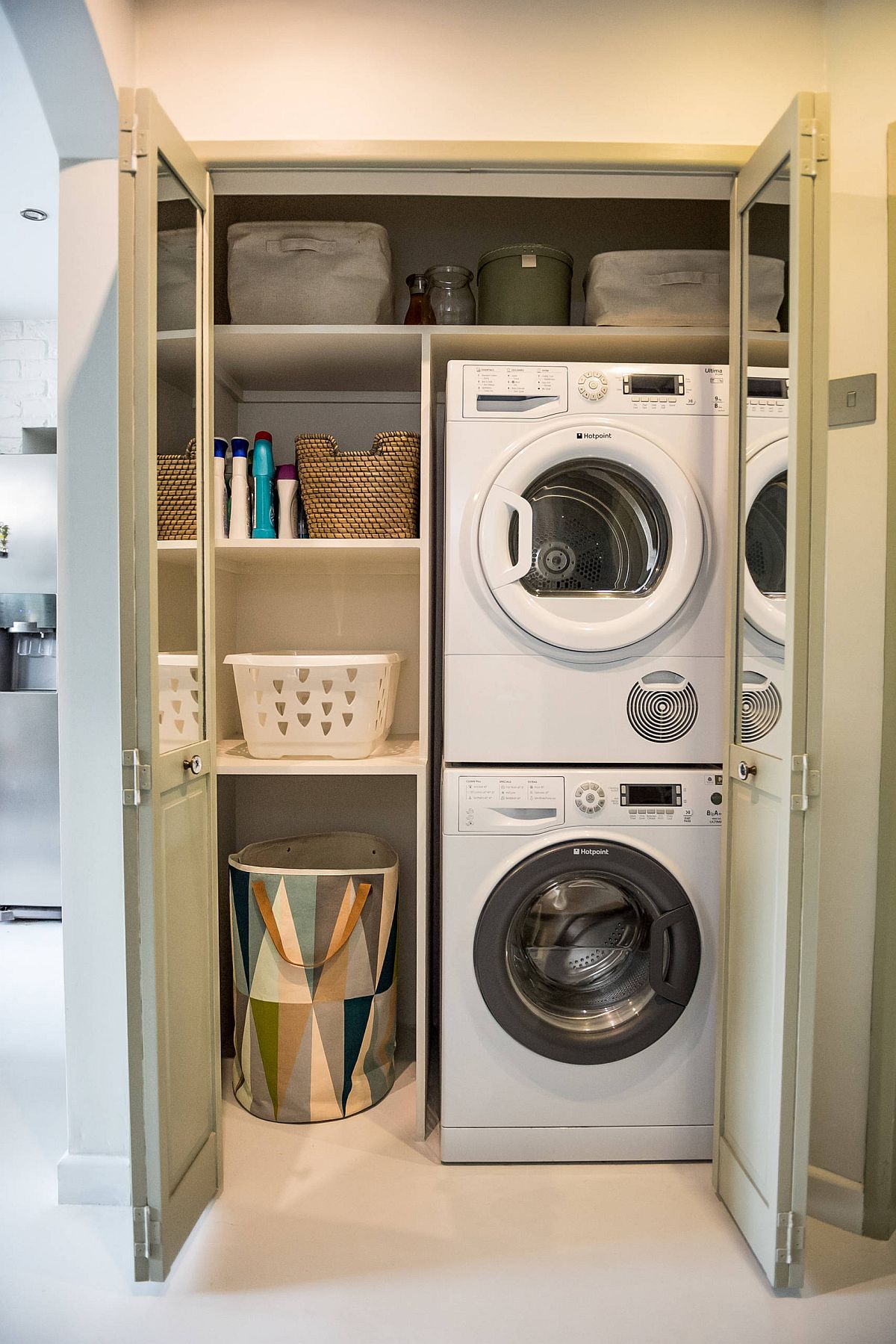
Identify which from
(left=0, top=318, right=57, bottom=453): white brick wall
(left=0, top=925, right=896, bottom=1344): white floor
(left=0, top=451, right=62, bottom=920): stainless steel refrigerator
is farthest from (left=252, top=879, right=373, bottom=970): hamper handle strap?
(left=0, top=318, right=57, bottom=453): white brick wall

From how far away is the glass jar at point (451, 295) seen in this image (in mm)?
2156

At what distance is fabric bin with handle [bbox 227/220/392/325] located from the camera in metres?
2.08

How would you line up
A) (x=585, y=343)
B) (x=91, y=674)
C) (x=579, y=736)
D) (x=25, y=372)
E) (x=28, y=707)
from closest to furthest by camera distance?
1. (x=91, y=674)
2. (x=579, y=736)
3. (x=585, y=343)
4. (x=28, y=707)
5. (x=25, y=372)

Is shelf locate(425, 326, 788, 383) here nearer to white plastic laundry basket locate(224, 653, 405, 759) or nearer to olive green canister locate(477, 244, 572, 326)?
olive green canister locate(477, 244, 572, 326)

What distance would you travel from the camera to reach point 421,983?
204cm

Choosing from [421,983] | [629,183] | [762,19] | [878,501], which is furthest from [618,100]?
[421,983]

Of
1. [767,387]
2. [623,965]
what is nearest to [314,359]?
[767,387]

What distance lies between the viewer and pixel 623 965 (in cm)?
201

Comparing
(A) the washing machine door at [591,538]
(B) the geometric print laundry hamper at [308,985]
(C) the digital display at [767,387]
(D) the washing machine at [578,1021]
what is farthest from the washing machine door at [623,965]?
(C) the digital display at [767,387]

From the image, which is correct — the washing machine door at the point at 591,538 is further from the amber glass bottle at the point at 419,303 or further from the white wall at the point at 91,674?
the white wall at the point at 91,674

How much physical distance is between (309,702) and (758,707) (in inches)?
39.5

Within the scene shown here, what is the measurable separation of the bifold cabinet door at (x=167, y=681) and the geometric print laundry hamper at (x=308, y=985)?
0.88 feet

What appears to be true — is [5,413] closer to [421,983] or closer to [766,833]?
[421,983]

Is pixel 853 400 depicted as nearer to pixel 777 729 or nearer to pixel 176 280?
pixel 777 729
